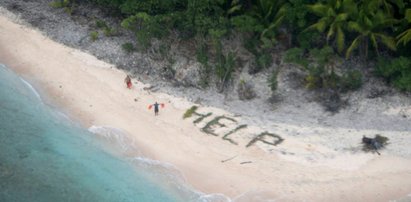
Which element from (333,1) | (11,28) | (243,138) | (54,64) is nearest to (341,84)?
(333,1)

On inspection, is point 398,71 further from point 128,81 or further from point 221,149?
point 128,81

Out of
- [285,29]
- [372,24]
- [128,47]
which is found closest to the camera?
[372,24]

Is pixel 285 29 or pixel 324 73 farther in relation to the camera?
pixel 285 29

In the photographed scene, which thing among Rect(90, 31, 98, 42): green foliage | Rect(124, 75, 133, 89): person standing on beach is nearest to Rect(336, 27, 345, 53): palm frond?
Rect(124, 75, 133, 89): person standing on beach

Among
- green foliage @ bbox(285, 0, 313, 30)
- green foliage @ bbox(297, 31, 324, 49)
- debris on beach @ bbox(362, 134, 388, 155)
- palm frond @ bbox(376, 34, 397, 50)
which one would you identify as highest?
green foliage @ bbox(285, 0, 313, 30)

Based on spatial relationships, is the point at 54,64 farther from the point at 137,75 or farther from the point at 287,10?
the point at 287,10

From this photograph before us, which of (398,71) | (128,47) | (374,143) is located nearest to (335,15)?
(398,71)

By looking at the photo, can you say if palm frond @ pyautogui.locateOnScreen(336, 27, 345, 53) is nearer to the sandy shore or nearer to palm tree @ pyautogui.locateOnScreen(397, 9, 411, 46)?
palm tree @ pyautogui.locateOnScreen(397, 9, 411, 46)
